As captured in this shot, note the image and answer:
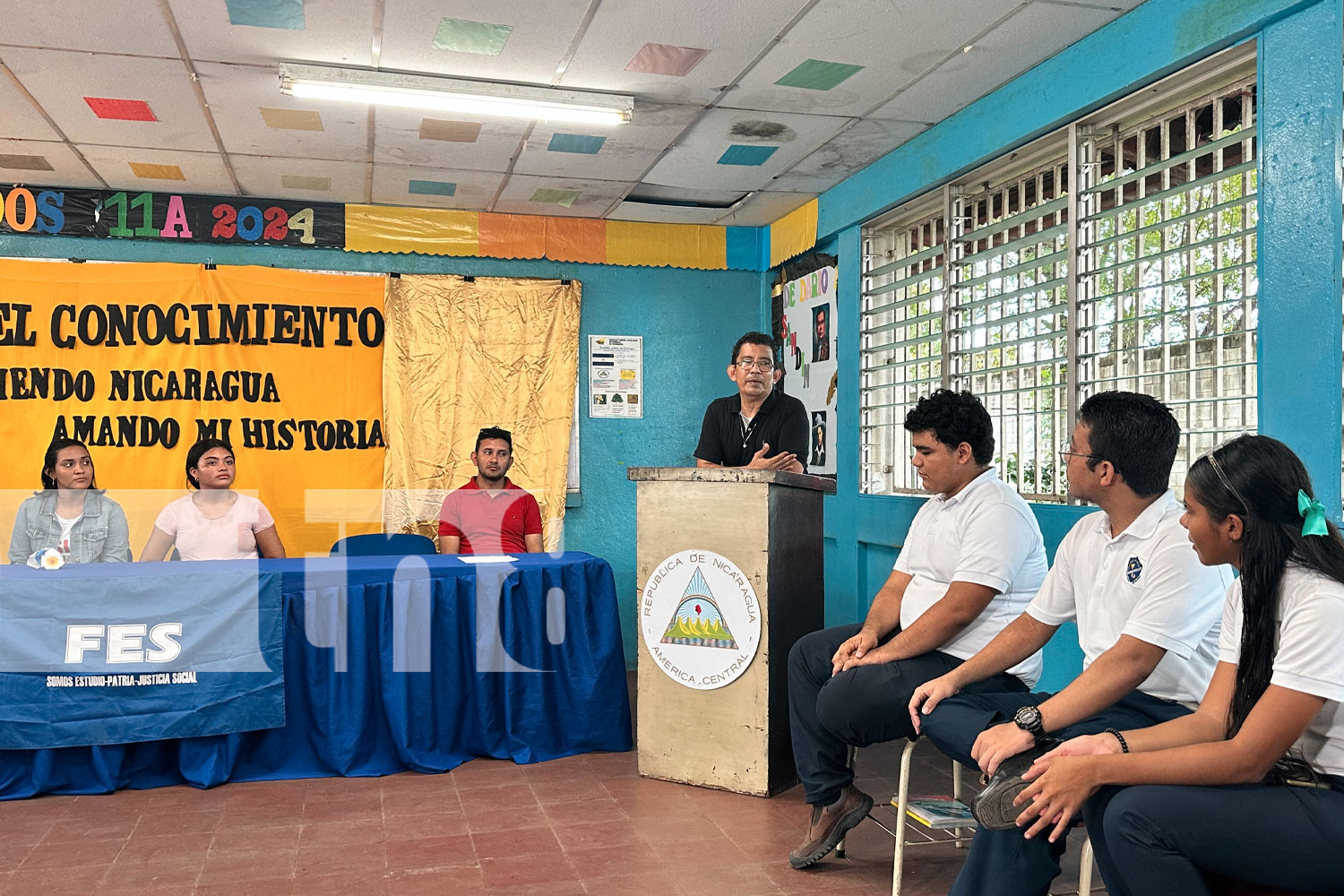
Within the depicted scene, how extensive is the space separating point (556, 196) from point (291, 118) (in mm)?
1641

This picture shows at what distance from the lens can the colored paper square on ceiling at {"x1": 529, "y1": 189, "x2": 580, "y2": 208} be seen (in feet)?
18.7

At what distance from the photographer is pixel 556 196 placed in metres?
5.80

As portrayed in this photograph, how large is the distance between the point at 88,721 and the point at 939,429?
299 cm

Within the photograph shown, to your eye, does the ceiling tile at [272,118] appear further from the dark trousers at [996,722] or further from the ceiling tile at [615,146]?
the dark trousers at [996,722]

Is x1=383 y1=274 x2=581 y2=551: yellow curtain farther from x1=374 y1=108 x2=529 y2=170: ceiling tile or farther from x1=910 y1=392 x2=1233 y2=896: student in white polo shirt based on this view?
x1=910 y1=392 x2=1233 y2=896: student in white polo shirt

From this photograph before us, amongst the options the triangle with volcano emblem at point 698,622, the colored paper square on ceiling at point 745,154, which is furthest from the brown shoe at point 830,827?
the colored paper square on ceiling at point 745,154

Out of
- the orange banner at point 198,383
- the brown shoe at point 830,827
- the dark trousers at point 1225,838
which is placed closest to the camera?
the dark trousers at point 1225,838

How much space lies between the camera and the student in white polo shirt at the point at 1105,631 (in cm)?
220

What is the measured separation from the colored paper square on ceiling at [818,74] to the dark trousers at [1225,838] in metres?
2.91

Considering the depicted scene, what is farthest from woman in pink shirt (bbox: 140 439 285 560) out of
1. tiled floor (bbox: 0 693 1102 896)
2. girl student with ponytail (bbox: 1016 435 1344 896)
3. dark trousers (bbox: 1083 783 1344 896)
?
dark trousers (bbox: 1083 783 1344 896)

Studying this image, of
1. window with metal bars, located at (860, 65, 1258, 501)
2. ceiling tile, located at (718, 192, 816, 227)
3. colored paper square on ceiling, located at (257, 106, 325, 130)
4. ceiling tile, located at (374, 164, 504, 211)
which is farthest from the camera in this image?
ceiling tile, located at (718, 192, 816, 227)

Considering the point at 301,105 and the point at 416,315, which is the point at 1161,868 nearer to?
the point at 301,105

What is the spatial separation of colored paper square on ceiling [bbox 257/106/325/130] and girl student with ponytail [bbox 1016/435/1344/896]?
149 inches

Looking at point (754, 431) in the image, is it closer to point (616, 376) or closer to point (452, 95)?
point (452, 95)
